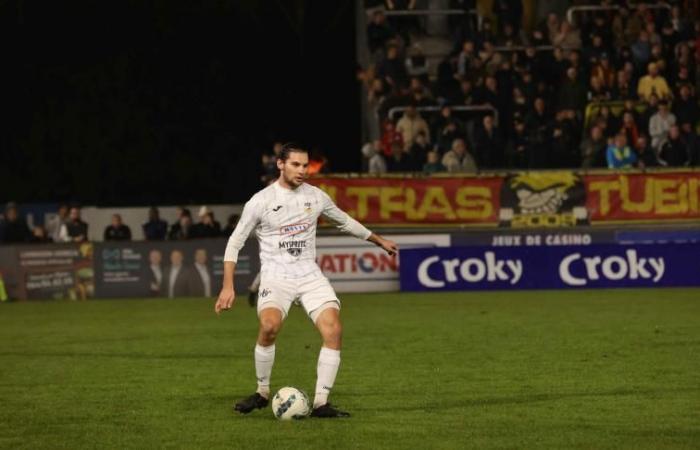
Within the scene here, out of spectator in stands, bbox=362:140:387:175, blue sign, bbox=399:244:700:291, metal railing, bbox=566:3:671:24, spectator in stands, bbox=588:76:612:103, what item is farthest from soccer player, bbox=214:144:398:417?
metal railing, bbox=566:3:671:24

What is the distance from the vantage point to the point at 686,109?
27453mm

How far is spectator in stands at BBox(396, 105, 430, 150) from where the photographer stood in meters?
28.0

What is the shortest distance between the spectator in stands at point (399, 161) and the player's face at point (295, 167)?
16215 millimetres

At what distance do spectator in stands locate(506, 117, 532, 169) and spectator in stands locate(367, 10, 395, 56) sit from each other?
13.5 ft

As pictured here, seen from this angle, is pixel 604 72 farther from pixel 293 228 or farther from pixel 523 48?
pixel 293 228

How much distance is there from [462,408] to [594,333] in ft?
21.9

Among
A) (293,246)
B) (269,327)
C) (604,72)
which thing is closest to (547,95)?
(604,72)

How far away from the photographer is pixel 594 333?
18.1 m

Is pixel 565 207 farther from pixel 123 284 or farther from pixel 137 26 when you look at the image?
pixel 137 26

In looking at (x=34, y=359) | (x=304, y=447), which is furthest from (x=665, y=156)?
(x=304, y=447)

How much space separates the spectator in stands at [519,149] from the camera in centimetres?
2770

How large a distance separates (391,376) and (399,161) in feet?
45.5

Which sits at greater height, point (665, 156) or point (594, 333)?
point (665, 156)

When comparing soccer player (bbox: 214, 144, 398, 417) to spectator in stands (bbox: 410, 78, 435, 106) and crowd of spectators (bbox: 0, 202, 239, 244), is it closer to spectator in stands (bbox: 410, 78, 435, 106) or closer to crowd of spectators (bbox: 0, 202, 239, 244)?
crowd of spectators (bbox: 0, 202, 239, 244)
